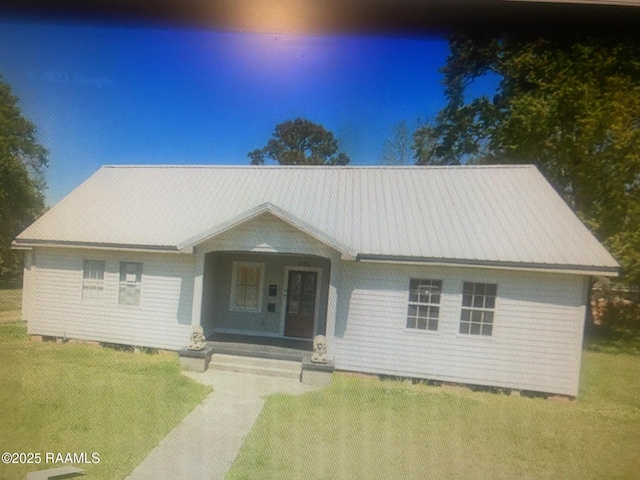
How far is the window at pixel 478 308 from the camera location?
3943mm

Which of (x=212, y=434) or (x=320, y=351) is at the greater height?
(x=320, y=351)

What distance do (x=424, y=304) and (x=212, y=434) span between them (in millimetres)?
2815

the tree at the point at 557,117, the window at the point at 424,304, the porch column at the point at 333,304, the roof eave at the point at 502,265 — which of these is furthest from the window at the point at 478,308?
the porch column at the point at 333,304

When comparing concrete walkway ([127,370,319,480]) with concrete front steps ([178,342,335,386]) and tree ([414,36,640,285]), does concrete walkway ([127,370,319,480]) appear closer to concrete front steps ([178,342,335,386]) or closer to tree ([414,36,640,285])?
concrete front steps ([178,342,335,386])

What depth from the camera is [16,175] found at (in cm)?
256

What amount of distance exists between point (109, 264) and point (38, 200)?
6.49ft

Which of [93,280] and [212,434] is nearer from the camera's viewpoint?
[212,434]

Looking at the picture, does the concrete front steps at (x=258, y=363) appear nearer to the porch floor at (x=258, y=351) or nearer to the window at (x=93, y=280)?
the porch floor at (x=258, y=351)

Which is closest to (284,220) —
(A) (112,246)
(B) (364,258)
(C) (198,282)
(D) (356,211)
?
(D) (356,211)

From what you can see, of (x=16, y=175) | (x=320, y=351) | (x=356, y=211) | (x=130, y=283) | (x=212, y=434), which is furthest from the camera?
(x=130, y=283)

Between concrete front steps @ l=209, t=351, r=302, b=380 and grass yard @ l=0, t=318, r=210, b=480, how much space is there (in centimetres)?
75

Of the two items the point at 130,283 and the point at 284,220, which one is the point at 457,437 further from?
the point at 130,283

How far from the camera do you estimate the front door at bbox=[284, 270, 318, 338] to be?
Answer: 5.44m

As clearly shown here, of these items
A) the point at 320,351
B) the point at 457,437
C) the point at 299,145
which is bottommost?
the point at 457,437
